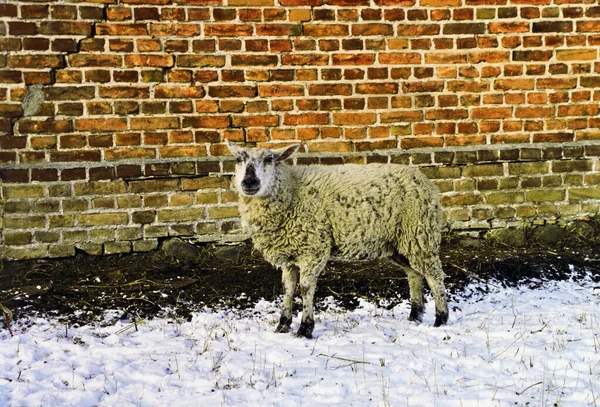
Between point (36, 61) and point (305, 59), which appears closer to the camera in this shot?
point (36, 61)

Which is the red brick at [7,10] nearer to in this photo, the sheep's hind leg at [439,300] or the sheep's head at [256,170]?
the sheep's head at [256,170]

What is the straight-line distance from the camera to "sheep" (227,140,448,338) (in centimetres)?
359

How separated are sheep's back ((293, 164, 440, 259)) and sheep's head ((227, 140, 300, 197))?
8.8 inches

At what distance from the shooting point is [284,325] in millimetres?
3674

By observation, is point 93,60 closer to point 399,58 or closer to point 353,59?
point 353,59

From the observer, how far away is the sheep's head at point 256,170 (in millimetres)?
3488

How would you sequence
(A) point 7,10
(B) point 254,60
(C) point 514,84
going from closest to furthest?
1. (A) point 7,10
2. (B) point 254,60
3. (C) point 514,84

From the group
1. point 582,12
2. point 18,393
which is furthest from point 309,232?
point 582,12

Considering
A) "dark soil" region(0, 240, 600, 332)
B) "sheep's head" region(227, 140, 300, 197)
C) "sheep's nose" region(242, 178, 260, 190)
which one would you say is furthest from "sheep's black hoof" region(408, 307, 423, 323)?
"sheep's nose" region(242, 178, 260, 190)

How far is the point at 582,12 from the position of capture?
17.6 ft

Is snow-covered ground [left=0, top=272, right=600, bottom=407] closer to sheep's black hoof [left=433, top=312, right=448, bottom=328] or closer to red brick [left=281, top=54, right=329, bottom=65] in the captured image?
sheep's black hoof [left=433, top=312, right=448, bottom=328]

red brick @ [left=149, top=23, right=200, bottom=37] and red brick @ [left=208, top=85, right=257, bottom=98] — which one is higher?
red brick @ [left=149, top=23, right=200, bottom=37]

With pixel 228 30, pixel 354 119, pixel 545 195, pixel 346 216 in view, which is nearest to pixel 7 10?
pixel 228 30

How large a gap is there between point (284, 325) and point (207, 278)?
1215mm
